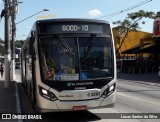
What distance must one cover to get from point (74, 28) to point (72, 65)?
1159 millimetres

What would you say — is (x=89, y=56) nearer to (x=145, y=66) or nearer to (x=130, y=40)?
(x=145, y=66)

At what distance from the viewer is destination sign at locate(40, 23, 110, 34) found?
1105 centimetres

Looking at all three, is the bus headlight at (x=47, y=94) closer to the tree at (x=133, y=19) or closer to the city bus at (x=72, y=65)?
the city bus at (x=72, y=65)

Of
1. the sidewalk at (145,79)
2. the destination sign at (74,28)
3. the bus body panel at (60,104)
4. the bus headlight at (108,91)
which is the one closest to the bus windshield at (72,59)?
the destination sign at (74,28)

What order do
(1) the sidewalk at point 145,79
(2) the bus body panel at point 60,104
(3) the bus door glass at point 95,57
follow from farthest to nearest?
(1) the sidewalk at point 145,79 → (3) the bus door glass at point 95,57 → (2) the bus body panel at point 60,104

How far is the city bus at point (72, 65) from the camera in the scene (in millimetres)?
10657

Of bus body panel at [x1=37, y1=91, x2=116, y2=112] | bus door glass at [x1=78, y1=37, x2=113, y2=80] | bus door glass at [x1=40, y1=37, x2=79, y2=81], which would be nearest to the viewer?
bus body panel at [x1=37, y1=91, x2=116, y2=112]

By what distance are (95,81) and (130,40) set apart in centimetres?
6968

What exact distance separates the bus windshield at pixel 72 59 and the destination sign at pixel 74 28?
229 mm

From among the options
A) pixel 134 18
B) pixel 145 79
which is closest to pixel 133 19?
pixel 134 18

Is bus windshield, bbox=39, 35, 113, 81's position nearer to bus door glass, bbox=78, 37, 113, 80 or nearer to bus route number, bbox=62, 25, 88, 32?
bus door glass, bbox=78, 37, 113, 80

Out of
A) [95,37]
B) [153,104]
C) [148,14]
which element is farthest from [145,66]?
[95,37]

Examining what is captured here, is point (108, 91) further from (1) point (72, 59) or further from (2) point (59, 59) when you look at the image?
(2) point (59, 59)

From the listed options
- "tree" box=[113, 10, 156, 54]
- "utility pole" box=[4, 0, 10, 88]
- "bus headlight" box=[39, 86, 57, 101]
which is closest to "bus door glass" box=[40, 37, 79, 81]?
"bus headlight" box=[39, 86, 57, 101]
